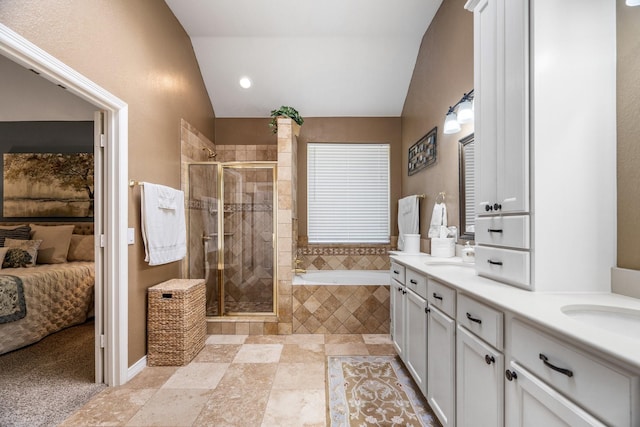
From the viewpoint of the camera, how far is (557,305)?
3.56 feet

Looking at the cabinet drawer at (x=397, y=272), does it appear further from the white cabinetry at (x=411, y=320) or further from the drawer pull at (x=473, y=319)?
the drawer pull at (x=473, y=319)

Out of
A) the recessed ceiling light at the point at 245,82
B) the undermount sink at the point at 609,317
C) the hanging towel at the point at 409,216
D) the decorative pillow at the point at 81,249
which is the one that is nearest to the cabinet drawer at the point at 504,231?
the undermount sink at the point at 609,317

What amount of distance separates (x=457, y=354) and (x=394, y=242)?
295 cm

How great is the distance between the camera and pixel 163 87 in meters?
2.83

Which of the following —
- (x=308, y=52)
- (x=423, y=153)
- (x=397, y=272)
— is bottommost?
(x=397, y=272)

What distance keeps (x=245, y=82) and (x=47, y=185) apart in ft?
9.41

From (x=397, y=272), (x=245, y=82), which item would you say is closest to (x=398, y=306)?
(x=397, y=272)

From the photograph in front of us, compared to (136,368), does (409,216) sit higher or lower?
higher

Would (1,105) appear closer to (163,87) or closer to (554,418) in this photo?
(163,87)

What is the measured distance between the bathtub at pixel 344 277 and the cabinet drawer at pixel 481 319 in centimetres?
199

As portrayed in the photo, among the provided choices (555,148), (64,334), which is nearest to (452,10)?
(555,148)

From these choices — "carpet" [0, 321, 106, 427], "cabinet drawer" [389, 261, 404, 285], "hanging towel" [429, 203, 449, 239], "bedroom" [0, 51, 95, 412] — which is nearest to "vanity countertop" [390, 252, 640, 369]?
"cabinet drawer" [389, 261, 404, 285]

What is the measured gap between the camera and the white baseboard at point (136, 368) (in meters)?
2.31

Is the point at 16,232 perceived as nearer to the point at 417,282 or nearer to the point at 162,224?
the point at 162,224
